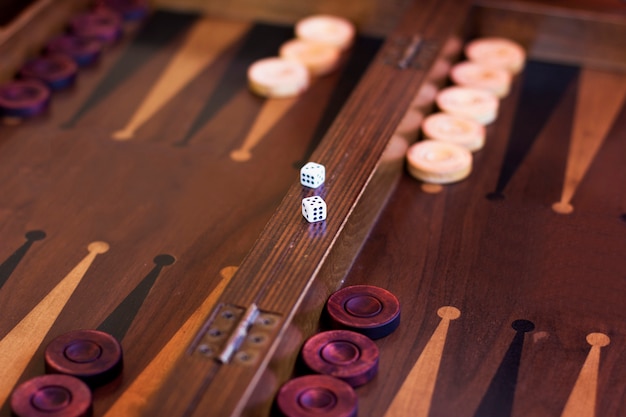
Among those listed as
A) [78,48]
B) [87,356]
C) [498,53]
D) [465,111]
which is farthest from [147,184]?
[498,53]

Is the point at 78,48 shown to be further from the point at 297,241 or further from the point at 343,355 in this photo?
the point at 343,355

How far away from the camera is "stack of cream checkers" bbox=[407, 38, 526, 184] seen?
3037 millimetres

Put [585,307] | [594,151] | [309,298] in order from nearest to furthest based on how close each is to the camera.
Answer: [309,298], [585,307], [594,151]

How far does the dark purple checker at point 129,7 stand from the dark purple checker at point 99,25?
0.05 metres

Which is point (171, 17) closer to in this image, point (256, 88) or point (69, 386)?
point (256, 88)

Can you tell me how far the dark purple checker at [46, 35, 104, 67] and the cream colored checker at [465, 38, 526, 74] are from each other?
1357 millimetres

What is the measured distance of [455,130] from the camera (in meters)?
3.21

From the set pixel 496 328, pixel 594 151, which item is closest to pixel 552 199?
pixel 594 151

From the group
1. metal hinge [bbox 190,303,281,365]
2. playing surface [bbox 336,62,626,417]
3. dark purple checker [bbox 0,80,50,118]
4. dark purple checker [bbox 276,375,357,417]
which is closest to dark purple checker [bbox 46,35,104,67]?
dark purple checker [bbox 0,80,50,118]

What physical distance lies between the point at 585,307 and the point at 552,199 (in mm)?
519

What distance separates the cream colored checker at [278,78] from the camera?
346 centimetres

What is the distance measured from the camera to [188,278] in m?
2.59

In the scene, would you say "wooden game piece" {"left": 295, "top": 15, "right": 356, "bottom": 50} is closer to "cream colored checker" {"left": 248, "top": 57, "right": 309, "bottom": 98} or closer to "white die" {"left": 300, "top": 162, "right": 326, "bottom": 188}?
"cream colored checker" {"left": 248, "top": 57, "right": 309, "bottom": 98}

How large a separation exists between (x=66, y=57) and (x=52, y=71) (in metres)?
0.10
